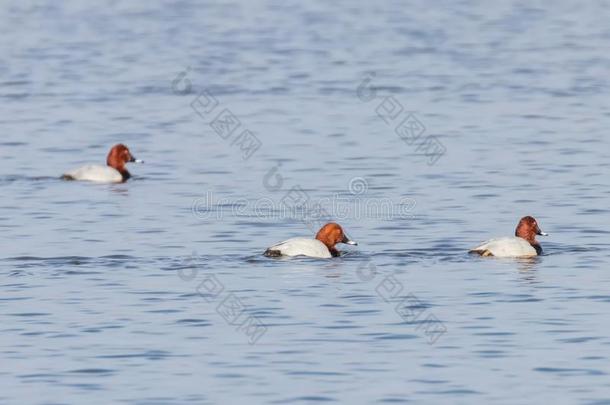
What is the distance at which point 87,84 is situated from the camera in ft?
167

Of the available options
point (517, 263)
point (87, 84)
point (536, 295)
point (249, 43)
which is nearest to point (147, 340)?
point (536, 295)

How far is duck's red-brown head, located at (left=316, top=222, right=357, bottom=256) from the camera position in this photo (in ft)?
83.9

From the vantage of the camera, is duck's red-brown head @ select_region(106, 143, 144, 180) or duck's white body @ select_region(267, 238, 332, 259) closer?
duck's white body @ select_region(267, 238, 332, 259)

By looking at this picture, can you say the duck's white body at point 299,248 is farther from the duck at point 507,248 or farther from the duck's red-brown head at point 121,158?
the duck's red-brown head at point 121,158

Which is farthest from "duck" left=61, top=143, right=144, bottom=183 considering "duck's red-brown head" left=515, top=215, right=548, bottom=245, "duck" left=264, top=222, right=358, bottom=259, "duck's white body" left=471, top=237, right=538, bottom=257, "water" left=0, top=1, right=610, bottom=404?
"duck's white body" left=471, top=237, right=538, bottom=257

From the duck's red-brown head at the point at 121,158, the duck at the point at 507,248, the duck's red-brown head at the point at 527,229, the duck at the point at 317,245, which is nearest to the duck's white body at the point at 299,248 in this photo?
the duck at the point at 317,245

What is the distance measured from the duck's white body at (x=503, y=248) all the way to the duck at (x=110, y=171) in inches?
435

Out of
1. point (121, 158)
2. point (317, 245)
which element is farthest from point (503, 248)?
point (121, 158)

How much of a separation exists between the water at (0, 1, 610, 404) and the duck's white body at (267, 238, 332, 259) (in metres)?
0.21

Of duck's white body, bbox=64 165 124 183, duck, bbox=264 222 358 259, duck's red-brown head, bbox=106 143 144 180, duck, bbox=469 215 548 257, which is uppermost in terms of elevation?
duck's red-brown head, bbox=106 143 144 180

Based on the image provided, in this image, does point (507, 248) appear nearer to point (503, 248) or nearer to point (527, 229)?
point (503, 248)

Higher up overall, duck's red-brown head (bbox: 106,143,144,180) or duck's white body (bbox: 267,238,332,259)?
duck's red-brown head (bbox: 106,143,144,180)

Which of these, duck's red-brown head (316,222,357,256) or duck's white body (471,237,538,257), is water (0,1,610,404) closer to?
duck's white body (471,237,538,257)

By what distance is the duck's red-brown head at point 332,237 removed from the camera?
83.9ft
